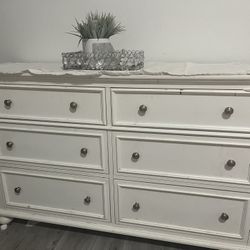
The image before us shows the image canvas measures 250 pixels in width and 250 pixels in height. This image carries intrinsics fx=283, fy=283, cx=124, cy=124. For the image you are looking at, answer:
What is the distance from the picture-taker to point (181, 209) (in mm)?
1294

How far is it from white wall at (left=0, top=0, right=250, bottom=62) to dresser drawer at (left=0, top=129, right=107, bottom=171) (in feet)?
1.87

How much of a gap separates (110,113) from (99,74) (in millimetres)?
172

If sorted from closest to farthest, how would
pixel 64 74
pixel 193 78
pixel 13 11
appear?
pixel 193 78 → pixel 64 74 → pixel 13 11

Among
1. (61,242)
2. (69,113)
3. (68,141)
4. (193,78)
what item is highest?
(193,78)

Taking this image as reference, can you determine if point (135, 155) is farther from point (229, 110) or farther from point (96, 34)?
point (96, 34)

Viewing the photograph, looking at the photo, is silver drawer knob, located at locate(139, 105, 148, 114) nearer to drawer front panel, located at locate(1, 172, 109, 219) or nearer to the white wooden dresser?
the white wooden dresser

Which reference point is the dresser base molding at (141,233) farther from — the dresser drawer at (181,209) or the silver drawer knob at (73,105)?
the silver drawer knob at (73,105)

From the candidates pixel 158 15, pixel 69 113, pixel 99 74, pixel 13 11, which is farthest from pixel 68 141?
pixel 13 11

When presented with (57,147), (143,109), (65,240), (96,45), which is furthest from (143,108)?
(65,240)

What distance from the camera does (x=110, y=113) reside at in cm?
121

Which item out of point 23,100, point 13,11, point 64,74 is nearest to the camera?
point 64,74

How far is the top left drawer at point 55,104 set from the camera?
4.01 feet

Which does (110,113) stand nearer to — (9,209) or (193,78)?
(193,78)

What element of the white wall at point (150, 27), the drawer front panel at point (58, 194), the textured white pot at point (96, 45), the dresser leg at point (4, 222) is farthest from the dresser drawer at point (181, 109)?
the dresser leg at point (4, 222)
